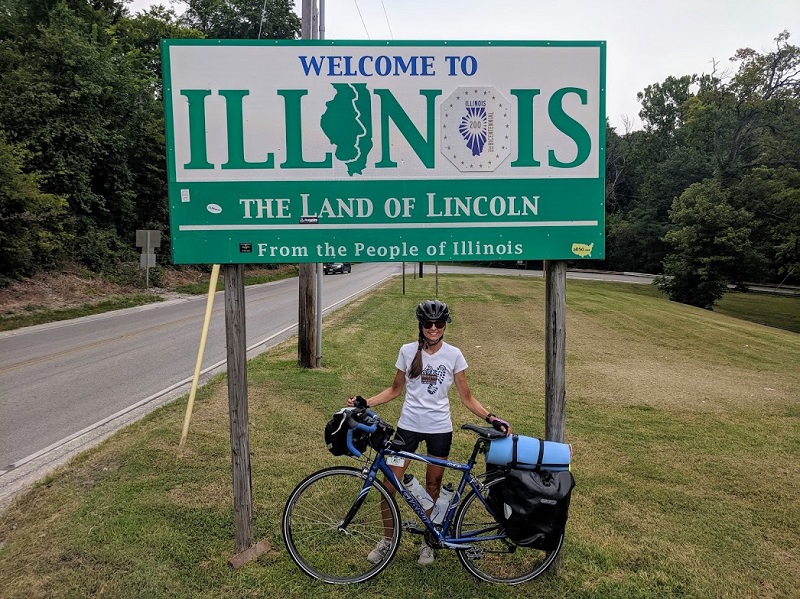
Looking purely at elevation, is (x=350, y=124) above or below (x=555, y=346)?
above

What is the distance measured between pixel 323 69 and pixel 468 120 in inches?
39.6

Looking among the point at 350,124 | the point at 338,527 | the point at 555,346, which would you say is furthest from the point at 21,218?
the point at 555,346

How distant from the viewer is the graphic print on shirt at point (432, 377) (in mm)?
3551

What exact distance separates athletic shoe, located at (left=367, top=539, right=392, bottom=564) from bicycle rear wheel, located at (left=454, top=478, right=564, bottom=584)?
471 mm

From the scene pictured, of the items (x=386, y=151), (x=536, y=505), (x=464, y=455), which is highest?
(x=386, y=151)

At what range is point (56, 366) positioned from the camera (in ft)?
32.9

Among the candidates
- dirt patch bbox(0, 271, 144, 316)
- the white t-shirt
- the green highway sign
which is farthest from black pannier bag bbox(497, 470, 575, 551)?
dirt patch bbox(0, 271, 144, 316)

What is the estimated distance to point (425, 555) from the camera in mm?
3689

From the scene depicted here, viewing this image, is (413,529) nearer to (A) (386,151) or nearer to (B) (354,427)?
(B) (354,427)

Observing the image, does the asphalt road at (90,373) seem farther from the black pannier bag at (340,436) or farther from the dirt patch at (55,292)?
the black pannier bag at (340,436)

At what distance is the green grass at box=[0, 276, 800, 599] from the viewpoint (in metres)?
3.48

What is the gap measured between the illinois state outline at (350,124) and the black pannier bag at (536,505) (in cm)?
221

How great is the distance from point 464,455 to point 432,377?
2.34 metres

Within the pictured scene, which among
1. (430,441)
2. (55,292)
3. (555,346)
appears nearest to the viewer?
(430,441)
